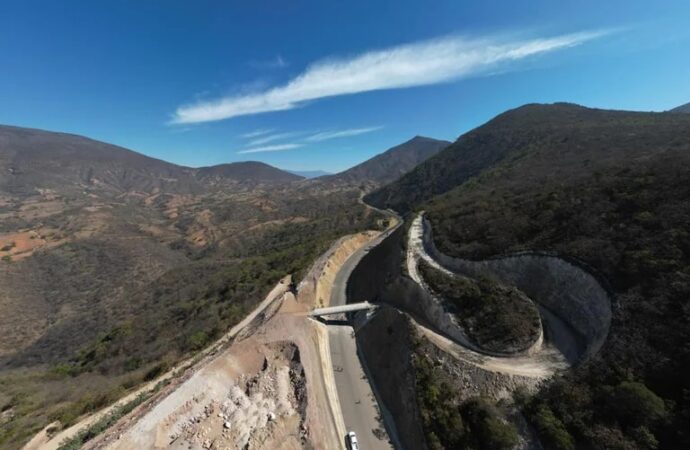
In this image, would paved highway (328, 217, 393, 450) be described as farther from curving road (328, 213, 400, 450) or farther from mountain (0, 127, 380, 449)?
mountain (0, 127, 380, 449)

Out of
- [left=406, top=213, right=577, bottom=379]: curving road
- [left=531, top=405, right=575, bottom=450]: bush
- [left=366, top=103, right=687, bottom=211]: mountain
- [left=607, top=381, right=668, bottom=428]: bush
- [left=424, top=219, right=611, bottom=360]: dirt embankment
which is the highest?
[left=366, top=103, right=687, bottom=211]: mountain

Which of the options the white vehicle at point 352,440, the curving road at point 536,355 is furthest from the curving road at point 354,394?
the curving road at point 536,355

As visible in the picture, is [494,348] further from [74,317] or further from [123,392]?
[74,317]

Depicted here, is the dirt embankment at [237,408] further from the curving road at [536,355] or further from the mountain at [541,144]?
the mountain at [541,144]

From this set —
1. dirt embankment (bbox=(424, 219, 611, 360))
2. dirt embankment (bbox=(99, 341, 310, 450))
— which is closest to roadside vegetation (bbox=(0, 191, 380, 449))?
dirt embankment (bbox=(99, 341, 310, 450))

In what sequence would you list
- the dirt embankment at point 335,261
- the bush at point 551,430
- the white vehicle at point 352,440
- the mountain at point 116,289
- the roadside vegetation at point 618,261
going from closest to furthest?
the roadside vegetation at point 618,261 → the bush at point 551,430 → the white vehicle at point 352,440 → the mountain at point 116,289 → the dirt embankment at point 335,261

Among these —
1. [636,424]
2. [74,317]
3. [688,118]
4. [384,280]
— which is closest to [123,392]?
[384,280]

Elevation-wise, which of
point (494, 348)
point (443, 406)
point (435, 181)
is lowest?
point (443, 406)
